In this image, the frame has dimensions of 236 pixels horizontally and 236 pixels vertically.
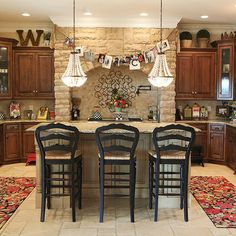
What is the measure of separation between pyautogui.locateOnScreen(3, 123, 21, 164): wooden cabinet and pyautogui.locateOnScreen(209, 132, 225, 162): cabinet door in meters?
4.13

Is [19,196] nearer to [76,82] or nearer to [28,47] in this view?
[76,82]

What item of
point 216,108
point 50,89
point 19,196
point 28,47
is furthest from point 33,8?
point 216,108

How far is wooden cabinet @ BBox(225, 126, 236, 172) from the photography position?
6855 millimetres

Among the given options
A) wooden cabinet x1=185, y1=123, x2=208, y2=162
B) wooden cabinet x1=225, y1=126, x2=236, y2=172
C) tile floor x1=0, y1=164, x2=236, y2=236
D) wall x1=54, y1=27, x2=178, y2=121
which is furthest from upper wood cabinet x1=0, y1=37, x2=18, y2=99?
wooden cabinet x1=225, y1=126, x2=236, y2=172

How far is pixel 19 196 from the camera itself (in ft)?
16.9

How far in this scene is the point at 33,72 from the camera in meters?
7.67

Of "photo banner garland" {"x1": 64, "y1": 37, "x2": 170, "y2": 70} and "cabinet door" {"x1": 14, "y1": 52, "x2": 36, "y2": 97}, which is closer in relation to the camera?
"photo banner garland" {"x1": 64, "y1": 37, "x2": 170, "y2": 70}

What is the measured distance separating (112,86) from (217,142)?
2582 mm

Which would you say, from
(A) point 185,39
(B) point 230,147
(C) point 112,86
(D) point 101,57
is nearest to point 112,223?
(B) point 230,147

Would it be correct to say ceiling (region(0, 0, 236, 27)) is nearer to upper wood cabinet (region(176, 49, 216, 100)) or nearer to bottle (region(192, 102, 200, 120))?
upper wood cabinet (region(176, 49, 216, 100))

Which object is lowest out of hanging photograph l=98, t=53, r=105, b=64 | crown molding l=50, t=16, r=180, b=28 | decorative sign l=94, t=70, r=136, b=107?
decorative sign l=94, t=70, r=136, b=107

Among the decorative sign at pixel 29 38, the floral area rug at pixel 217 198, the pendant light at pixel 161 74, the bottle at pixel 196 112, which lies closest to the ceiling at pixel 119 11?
the decorative sign at pixel 29 38

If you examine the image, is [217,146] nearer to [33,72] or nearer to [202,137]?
[202,137]

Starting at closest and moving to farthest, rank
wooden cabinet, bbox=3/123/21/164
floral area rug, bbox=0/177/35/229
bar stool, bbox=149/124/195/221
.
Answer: bar stool, bbox=149/124/195/221, floral area rug, bbox=0/177/35/229, wooden cabinet, bbox=3/123/21/164
